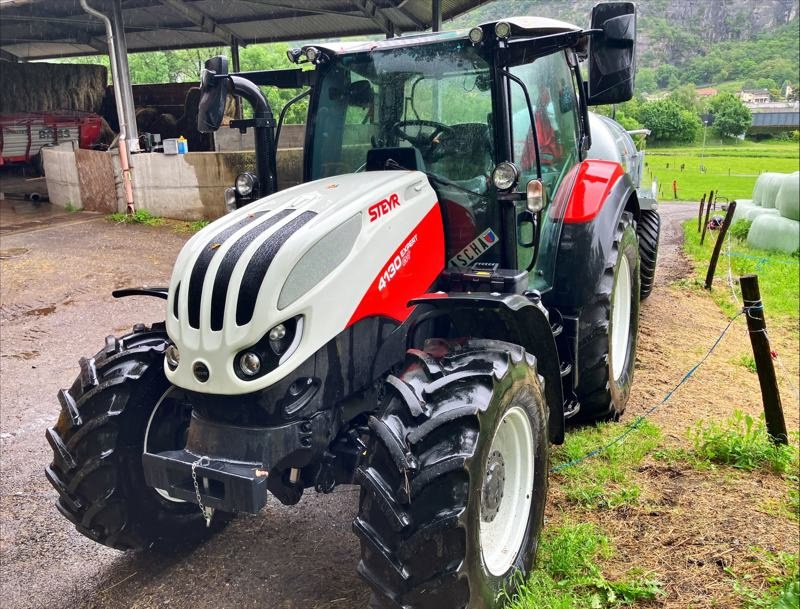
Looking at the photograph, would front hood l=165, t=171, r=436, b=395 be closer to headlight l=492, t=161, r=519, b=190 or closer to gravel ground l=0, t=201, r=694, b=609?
headlight l=492, t=161, r=519, b=190

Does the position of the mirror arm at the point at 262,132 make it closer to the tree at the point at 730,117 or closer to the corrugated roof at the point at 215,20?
the tree at the point at 730,117

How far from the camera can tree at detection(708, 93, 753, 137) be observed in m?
6.96

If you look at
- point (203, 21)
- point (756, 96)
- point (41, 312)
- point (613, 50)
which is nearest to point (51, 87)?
point (203, 21)

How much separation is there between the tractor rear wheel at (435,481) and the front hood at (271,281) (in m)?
0.40

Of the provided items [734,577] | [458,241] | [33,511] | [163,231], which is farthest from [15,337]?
[734,577]

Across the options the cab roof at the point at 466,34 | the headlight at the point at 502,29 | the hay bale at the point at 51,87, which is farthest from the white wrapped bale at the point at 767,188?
the hay bale at the point at 51,87

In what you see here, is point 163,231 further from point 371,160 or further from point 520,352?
point 520,352

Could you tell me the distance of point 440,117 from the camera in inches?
139

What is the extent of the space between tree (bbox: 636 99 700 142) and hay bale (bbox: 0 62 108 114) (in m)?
17.0

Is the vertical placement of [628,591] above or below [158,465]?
below

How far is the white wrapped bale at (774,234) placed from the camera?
36.4 ft

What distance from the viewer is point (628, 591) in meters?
2.94

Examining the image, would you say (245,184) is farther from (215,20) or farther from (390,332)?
(215,20)

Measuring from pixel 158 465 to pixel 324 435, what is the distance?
66 cm
